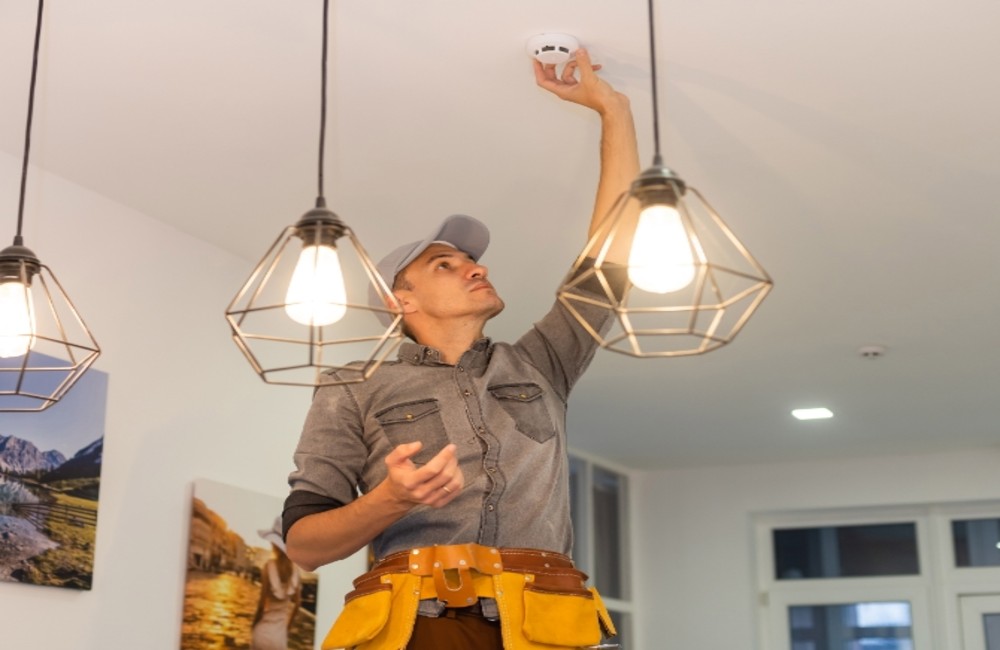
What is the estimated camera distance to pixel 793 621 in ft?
22.0

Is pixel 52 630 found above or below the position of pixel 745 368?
below

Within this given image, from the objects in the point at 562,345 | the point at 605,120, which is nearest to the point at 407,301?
the point at 562,345

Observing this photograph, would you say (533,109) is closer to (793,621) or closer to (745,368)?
(745,368)

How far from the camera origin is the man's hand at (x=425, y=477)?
56.4 inches


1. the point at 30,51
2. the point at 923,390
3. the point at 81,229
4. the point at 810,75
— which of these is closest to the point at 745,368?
the point at 923,390

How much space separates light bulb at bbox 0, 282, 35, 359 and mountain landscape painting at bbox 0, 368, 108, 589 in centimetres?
131

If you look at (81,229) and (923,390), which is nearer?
(81,229)

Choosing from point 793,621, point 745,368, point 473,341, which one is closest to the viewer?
point 473,341

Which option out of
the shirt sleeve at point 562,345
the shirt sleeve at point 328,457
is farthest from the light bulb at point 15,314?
the shirt sleeve at point 562,345

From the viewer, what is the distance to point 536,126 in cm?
297

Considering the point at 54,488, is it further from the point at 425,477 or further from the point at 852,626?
the point at 852,626

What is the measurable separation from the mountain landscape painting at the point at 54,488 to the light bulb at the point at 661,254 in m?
1.98

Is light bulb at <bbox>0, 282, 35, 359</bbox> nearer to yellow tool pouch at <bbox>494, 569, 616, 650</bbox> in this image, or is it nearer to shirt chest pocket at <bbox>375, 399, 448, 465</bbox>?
shirt chest pocket at <bbox>375, 399, 448, 465</bbox>

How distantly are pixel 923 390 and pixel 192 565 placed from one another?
3.12 m
